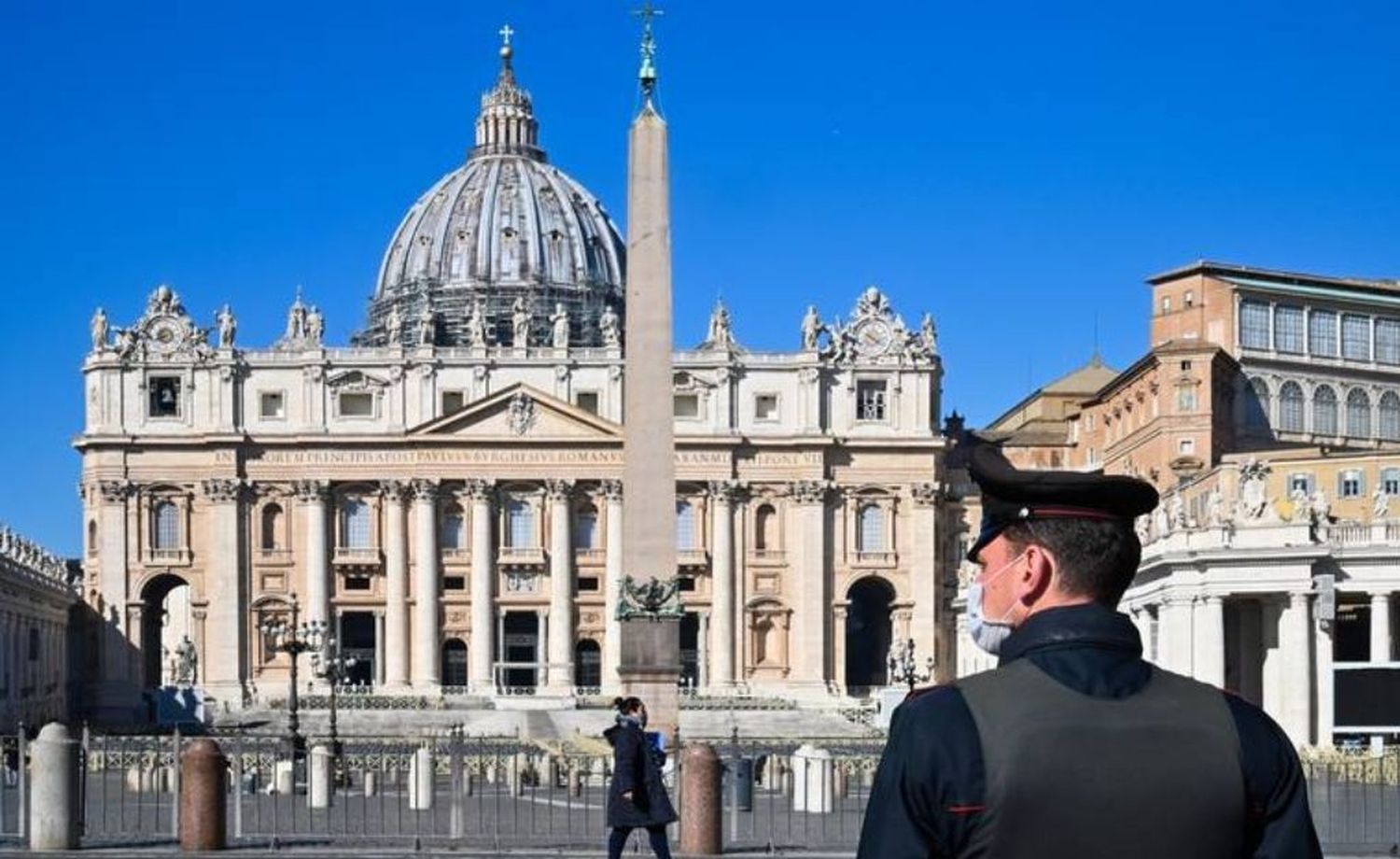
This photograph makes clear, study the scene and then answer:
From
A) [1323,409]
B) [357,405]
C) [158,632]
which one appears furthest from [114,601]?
[1323,409]

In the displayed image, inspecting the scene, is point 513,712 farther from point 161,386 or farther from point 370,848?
point 370,848

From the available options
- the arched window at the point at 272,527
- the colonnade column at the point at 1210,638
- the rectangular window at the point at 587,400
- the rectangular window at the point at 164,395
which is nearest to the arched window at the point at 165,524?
the arched window at the point at 272,527

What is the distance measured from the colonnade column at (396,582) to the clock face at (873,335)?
19.8 meters

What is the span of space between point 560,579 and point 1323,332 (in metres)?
31.1

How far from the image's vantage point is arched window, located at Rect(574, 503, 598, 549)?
3925 inches

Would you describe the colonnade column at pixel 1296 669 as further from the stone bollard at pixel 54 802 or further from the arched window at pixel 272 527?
the arched window at pixel 272 527

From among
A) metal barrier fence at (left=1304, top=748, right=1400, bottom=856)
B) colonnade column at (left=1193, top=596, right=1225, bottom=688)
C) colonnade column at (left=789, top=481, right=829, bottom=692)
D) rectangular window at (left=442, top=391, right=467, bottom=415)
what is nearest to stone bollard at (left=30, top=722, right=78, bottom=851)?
metal barrier fence at (left=1304, top=748, right=1400, bottom=856)

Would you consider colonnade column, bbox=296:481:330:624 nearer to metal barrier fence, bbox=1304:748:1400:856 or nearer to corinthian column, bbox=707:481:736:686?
corinthian column, bbox=707:481:736:686

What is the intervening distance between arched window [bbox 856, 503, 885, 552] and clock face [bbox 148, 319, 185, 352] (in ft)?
94.1

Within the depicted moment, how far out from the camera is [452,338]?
125 metres

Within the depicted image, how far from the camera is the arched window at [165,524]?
326ft

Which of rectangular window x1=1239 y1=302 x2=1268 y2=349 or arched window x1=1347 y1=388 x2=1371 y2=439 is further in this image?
arched window x1=1347 y1=388 x2=1371 y2=439

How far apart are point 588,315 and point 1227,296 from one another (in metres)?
46.7

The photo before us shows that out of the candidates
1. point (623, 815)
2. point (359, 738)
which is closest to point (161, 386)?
point (359, 738)
